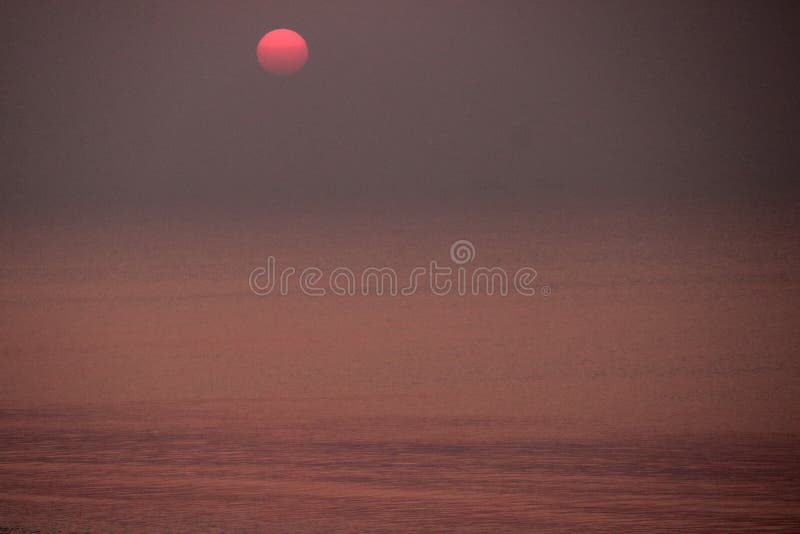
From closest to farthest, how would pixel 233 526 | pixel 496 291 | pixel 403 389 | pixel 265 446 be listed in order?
pixel 233 526
pixel 265 446
pixel 403 389
pixel 496 291

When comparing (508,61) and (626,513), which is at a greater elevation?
(508,61)

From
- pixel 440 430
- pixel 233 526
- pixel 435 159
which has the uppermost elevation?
pixel 435 159

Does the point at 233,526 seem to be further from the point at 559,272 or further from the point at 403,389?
the point at 559,272

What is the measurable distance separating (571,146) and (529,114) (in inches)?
5.5

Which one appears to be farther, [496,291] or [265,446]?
[496,291]

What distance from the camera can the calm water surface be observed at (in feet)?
3.42

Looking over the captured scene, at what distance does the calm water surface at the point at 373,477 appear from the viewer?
1042 mm

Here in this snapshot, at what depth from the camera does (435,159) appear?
85.5 inches

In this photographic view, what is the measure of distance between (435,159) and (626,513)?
128 centimetres

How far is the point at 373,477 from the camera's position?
1106mm

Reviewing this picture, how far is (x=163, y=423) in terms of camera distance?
1277mm

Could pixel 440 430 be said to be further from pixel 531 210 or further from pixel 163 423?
pixel 531 210

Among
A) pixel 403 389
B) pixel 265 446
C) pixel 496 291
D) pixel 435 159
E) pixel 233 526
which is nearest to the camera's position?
pixel 233 526

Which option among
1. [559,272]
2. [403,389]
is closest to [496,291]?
[559,272]
